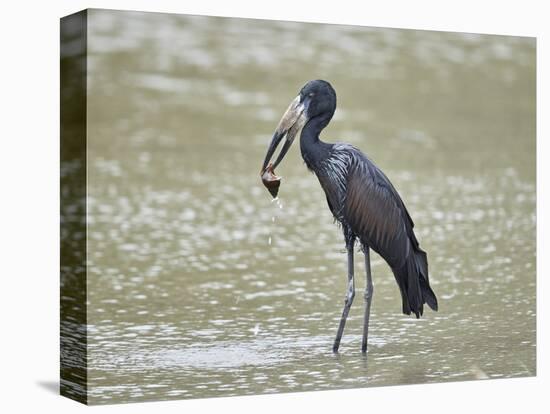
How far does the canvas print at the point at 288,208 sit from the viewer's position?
10742 millimetres

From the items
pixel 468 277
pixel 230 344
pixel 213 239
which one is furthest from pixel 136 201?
pixel 468 277

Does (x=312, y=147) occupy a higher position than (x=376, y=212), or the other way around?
(x=312, y=147)

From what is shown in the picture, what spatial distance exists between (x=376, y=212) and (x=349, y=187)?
30 centimetres

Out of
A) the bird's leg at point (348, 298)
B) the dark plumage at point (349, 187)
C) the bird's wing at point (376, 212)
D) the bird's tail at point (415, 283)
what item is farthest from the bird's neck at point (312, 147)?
the bird's tail at point (415, 283)

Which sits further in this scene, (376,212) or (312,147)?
(376,212)

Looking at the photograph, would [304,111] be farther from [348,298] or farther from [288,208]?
[288,208]

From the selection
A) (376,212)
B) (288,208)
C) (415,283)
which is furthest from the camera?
(288,208)

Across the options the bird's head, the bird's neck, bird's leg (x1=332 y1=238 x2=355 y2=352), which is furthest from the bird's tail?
the bird's head

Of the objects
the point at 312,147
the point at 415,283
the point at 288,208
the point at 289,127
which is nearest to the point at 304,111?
the point at 289,127

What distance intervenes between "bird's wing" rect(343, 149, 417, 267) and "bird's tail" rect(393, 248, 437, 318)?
0.10 meters

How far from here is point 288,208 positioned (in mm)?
14188

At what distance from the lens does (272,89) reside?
12914mm

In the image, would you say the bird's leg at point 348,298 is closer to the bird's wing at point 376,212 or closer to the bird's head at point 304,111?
the bird's wing at point 376,212

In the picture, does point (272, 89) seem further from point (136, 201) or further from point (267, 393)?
point (267, 393)
